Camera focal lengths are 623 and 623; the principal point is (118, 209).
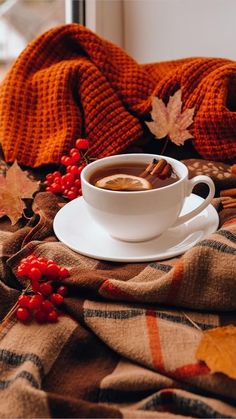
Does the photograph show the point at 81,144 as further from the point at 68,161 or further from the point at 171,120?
the point at 171,120

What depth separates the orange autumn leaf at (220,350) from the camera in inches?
20.7

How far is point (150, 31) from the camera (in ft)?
4.61

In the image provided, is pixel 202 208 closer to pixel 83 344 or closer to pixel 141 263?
pixel 141 263

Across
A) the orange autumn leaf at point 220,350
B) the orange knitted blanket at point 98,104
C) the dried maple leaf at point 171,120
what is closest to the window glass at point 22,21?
the orange knitted blanket at point 98,104

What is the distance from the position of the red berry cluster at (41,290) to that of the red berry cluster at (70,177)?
8.4 inches

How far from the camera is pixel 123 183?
74 cm

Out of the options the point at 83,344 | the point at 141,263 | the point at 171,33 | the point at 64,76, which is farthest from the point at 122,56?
the point at 83,344

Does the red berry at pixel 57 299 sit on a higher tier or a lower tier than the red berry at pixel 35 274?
lower

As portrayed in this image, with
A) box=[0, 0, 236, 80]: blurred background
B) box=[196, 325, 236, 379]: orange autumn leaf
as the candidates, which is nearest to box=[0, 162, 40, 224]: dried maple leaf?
box=[196, 325, 236, 379]: orange autumn leaf

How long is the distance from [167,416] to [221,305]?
15cm

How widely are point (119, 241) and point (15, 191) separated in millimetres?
196

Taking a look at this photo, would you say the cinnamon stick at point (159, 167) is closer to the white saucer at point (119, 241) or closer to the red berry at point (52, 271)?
the white saucer at point (119, 241)

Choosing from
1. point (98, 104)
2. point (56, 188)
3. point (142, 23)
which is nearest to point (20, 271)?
point (56, 188)

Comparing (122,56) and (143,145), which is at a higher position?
(122,56)
